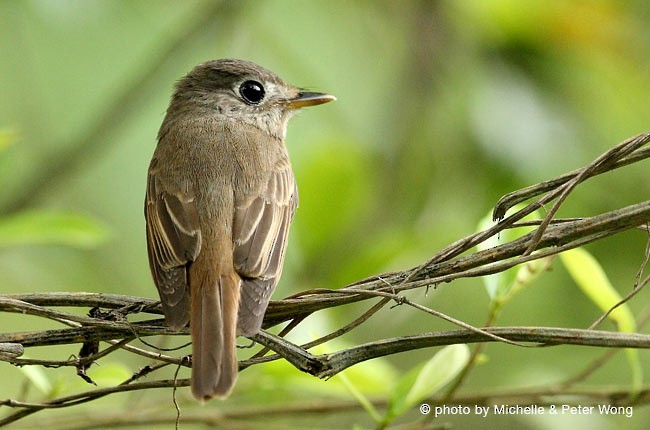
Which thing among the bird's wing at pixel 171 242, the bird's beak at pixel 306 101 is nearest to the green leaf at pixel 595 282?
the bird's wing at pixel 171 242

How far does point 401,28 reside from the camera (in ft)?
20.5

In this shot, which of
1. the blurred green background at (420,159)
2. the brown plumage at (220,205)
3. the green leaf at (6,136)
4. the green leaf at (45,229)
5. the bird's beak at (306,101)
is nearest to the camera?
the brown plumage at (220,205)

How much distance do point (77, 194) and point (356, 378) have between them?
12.4 ft

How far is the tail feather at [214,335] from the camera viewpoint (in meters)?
2.63

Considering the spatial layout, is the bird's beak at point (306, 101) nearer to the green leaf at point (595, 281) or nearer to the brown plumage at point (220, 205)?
the brown plumage at point (220, 205)

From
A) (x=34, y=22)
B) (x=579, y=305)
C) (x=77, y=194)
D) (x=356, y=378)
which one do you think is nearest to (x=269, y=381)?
(x=356, y=378)

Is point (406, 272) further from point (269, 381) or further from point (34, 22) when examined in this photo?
point (34, 22)

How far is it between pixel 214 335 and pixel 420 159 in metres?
2.93

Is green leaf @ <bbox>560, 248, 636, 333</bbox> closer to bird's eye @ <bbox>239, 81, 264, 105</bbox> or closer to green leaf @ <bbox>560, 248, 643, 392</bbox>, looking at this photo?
green leaf @ <bbox>560, 248, 643, 392</bbox>

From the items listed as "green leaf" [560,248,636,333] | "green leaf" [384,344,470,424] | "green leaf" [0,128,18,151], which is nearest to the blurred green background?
"green leaf" [0,128,18,151]


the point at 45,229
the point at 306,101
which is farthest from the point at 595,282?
the point at 306,101

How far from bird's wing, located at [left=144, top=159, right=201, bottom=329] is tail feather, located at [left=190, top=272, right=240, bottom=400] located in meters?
0.05

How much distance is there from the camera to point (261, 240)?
3463mm

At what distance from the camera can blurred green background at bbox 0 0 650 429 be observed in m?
4.44
